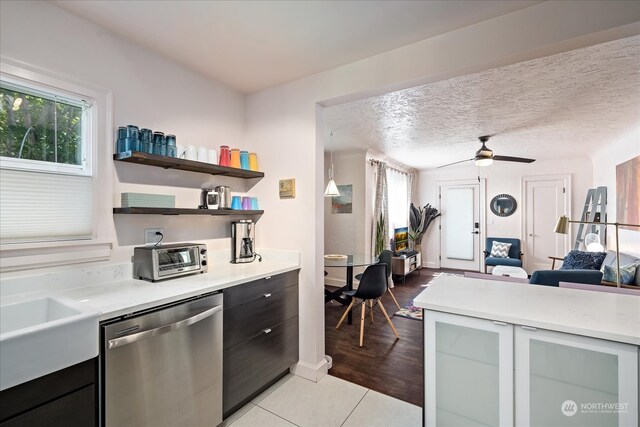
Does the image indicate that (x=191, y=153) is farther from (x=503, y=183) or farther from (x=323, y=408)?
(x=503, y=183)

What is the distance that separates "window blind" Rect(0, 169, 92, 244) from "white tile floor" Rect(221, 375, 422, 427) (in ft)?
4.88

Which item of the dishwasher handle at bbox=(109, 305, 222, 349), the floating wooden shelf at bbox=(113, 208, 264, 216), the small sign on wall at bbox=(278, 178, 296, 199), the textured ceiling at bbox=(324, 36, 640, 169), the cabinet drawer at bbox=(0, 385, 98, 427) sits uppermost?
the textured ceiling at bbox=(324, 36, 640, 169)

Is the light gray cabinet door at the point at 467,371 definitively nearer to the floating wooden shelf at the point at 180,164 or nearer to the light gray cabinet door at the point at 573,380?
the light gray cabinet door at the point at 573,380

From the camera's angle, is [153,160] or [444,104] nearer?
[153,160]

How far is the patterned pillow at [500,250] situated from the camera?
5.87 meters

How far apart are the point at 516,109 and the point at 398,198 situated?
10.8 ft

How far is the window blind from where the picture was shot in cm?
145

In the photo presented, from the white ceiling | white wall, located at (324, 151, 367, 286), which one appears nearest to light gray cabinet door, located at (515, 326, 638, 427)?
the white ceiling

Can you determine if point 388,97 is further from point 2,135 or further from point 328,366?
point 2,135

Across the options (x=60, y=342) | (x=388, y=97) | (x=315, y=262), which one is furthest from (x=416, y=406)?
(x=388, y=97)

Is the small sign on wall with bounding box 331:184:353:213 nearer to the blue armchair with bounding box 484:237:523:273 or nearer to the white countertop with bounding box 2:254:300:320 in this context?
the blue armchair with bounding box 484:237:523:273

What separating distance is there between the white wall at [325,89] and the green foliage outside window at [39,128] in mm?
1303

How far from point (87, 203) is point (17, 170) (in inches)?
13.0

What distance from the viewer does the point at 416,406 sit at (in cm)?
198
